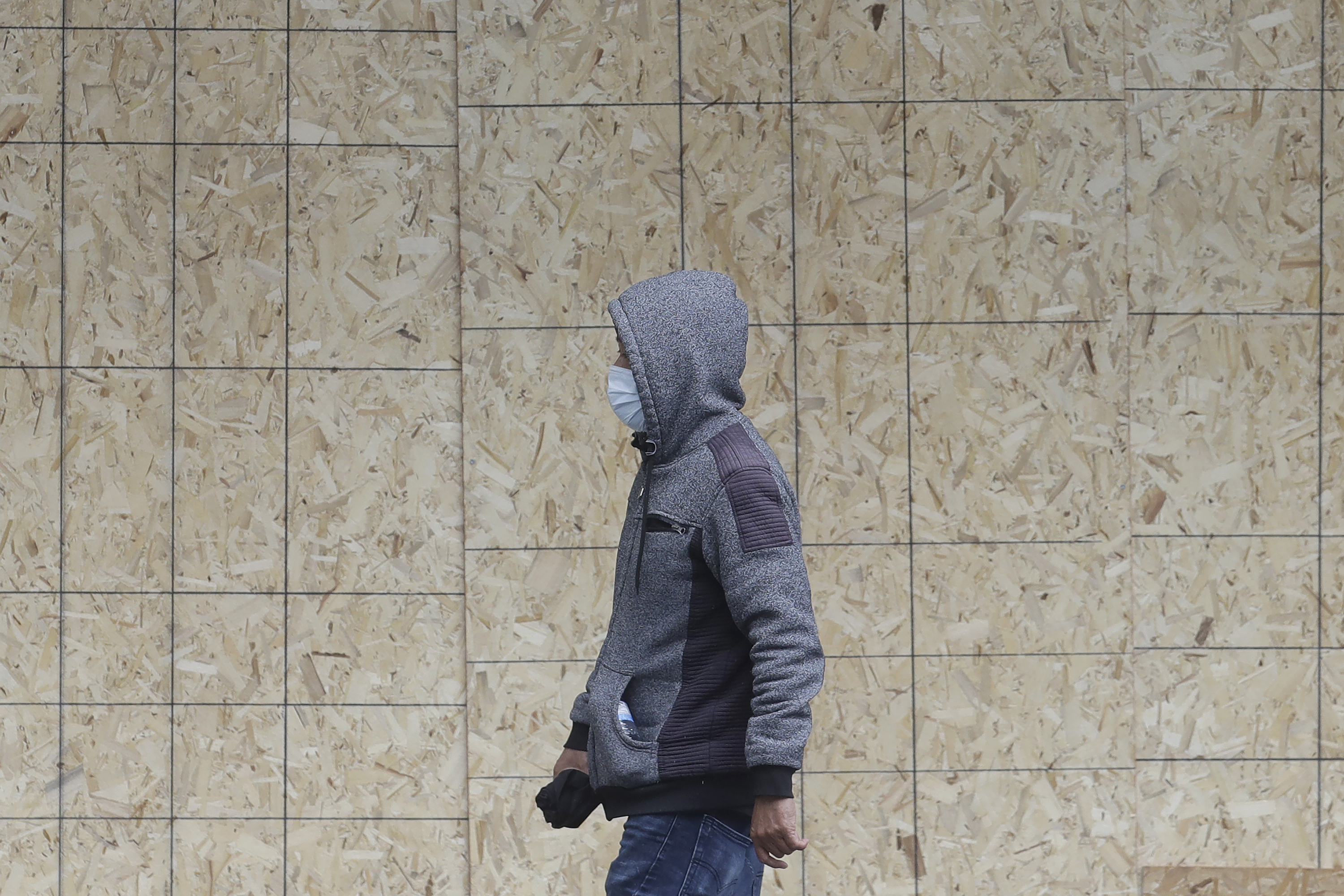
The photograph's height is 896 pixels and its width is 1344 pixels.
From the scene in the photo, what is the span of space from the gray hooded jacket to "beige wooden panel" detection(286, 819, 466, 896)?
5.11 feet

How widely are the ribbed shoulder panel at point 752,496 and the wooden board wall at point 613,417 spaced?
4.43 feet

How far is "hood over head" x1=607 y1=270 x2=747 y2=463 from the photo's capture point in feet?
6.31

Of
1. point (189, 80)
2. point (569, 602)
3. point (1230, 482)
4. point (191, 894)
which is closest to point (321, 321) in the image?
point (189, 80)

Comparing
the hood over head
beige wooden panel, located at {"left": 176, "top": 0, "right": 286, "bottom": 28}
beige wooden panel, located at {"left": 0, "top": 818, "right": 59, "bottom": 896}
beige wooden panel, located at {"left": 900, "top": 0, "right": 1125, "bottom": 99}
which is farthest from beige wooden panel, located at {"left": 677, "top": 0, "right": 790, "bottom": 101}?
beige wooden panel, located at {"left": 0, "top": 818, "right": 59, "bottom": 896}

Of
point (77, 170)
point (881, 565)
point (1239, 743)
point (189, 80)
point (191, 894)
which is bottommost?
point (191, 894)

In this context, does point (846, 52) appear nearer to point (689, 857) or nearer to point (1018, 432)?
point (1018, 432)

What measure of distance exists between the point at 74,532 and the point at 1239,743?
11.5ft

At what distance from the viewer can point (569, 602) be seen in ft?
10.6

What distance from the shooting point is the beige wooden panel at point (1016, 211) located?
10.5 ft

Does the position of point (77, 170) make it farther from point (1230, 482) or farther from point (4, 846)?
point (1230, 482)

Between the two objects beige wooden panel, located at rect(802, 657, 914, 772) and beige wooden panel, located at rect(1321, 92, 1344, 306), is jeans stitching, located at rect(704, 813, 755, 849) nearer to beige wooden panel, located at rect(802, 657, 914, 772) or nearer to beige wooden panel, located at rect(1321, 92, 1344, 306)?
beige wooden panel, located at rect(802, 657, 914, 772)

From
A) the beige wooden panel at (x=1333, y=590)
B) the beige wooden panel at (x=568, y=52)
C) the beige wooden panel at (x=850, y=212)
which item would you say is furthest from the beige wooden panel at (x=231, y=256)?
the beige wooden panel at (x=1333, y=590)

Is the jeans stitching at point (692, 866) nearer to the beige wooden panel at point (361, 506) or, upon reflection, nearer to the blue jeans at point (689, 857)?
the blue jeans at point (689, 857)

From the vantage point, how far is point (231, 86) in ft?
10.8
